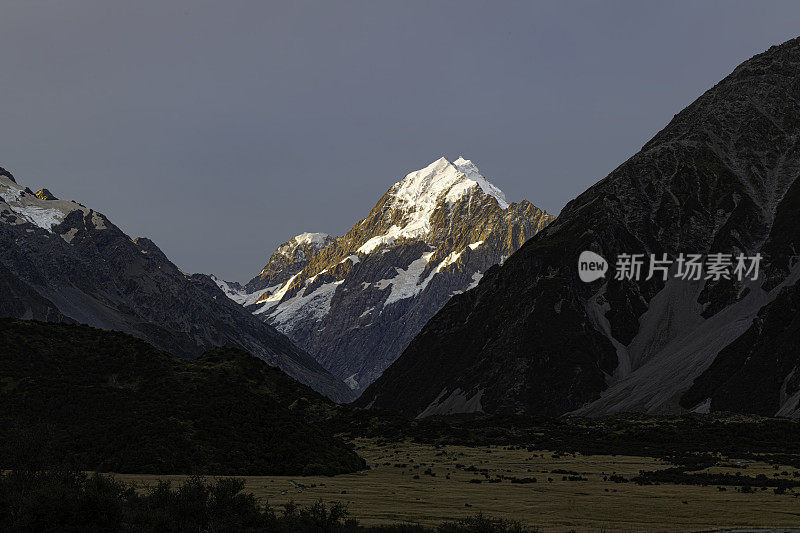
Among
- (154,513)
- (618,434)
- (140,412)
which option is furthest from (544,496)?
(618,434)

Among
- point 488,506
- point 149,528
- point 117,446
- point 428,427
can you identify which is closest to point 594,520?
point 488,506

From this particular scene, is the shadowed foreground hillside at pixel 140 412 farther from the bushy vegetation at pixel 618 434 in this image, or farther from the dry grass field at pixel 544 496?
the bushy vegetation at pixel 618 434

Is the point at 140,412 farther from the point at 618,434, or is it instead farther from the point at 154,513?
the point at 618,434

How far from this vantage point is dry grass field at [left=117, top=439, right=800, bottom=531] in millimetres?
42594

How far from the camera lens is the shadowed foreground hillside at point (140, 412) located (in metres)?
68.5

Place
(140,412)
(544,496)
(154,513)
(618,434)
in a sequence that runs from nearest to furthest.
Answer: (154,513) → (544,496) → (140,412) → (618,434)

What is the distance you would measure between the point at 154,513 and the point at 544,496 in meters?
31.4

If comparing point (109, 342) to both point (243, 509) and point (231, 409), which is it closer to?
point (231, 409)

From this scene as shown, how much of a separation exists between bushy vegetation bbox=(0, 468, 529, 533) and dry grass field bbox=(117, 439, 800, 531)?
436 cm

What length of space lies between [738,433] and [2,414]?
114 metres

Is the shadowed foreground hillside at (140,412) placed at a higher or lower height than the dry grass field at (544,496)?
higher

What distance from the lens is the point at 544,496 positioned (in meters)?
56.2

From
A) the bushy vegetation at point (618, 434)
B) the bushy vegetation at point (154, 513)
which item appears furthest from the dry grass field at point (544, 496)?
the bushy vegetation at point (618, 434)

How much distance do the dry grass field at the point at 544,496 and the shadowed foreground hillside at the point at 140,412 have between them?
444 cm
